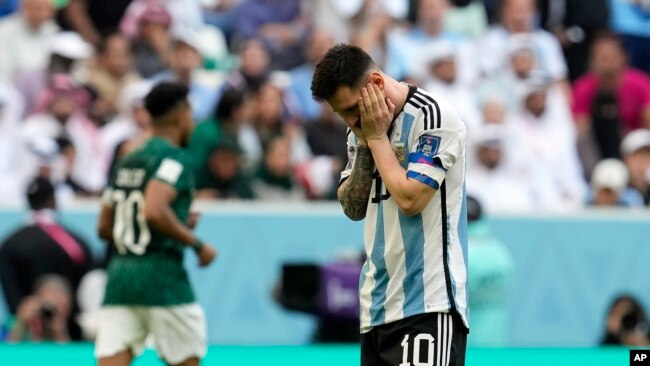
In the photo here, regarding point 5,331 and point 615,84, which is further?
point 615,84

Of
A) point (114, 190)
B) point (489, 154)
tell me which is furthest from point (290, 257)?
point (114, 190)

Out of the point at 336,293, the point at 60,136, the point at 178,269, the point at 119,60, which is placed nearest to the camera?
the point at 178,269

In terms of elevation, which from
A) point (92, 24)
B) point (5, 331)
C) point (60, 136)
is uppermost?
point (92, 24)

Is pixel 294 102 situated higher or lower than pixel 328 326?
higher

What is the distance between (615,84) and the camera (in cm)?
1316

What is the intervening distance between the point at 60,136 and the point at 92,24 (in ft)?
6.74

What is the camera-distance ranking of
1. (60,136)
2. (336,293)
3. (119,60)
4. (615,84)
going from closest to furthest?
(336,293), (60,136), (119,60), (615,84)

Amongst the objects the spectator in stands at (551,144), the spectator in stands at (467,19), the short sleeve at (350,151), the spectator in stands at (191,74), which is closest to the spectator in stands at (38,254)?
the spectator in stands at (191,74)

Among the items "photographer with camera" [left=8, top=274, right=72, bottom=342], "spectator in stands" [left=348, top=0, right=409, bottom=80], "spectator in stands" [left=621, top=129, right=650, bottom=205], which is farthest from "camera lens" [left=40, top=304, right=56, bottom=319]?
"spectator in stands" [left=621, top=129, right=650, bottom=205]

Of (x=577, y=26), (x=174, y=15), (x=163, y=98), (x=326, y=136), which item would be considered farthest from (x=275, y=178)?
(x=163, y=98)

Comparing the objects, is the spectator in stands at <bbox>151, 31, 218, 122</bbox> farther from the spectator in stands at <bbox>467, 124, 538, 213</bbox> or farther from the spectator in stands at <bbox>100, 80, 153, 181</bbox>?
the spectator in stands at <bbox>467, 124, 538, 213</bbox>

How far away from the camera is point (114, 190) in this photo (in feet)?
22.7

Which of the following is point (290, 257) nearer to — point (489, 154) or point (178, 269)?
point (489, 154)

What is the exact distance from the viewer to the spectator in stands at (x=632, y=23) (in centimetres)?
1371
